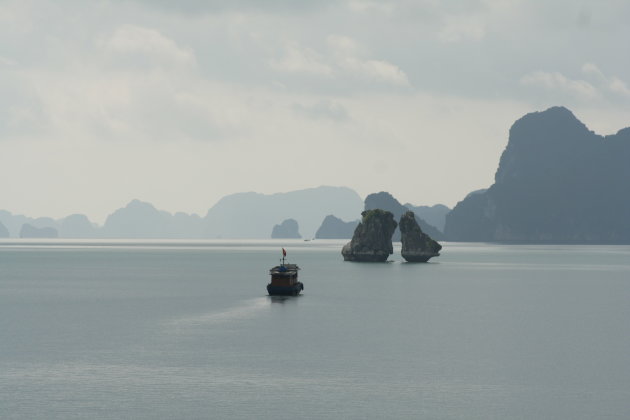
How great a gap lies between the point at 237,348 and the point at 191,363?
7564mm

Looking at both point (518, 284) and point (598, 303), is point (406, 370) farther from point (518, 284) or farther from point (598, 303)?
point (518, 284)

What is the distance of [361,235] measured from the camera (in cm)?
19750

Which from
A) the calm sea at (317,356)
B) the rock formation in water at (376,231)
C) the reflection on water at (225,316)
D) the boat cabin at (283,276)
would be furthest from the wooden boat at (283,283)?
the rock formation in water at (376,231)

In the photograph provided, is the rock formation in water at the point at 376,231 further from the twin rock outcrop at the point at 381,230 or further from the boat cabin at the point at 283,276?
the boat cabin at the point at 283,276

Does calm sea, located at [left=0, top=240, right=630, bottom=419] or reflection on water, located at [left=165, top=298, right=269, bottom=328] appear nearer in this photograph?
calm sea, located at [left=0, top=240, right=630, bottom=419]

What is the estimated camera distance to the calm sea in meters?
39.4

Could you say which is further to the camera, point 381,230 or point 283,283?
point 381,230

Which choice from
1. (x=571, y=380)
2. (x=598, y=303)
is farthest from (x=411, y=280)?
(x=571, y=380)

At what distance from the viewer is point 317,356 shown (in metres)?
55.1

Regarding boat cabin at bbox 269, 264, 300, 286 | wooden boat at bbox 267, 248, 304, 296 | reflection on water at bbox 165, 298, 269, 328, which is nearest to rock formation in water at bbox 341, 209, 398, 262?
boat cabin at bbox 269, 264, 300, 286

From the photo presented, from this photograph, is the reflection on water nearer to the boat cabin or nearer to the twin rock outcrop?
the boat cabin

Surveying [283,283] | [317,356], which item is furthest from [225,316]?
[317,356]

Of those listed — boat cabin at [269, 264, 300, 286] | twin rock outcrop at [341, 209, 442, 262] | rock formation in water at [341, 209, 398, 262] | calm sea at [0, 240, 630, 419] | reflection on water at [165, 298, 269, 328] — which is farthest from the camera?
twin rock outcrop at [341, 209, 442, 262]

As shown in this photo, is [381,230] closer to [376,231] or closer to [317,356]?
[376,231]
